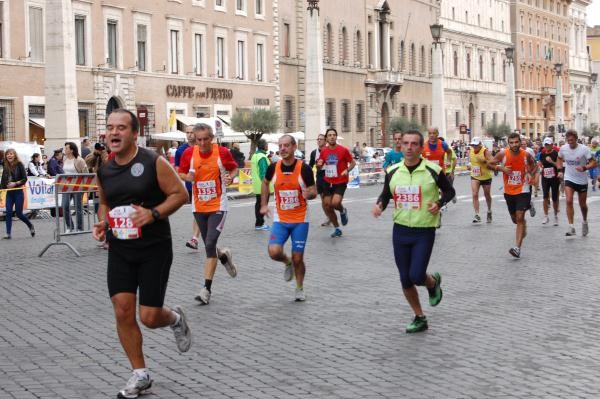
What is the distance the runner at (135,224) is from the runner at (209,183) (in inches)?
188

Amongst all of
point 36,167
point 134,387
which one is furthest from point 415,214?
point 36,167

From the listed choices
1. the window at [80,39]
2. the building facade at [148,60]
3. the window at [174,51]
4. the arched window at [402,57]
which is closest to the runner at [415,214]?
the building facade at [148,60]

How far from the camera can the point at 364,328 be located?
34.3 feet

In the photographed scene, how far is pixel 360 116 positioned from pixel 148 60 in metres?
26.8

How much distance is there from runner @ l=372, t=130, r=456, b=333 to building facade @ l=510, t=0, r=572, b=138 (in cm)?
9765

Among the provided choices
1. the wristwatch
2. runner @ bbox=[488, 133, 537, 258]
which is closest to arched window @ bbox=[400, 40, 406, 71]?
runner @ bbox=[488, 133, 537, 258]

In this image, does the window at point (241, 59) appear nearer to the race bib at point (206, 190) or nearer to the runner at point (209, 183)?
the runner at point (209, 183)

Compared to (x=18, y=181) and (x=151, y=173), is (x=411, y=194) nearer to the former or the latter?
(x=151, y=173)

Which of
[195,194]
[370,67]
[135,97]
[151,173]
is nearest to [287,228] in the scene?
[195,194]

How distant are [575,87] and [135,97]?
90.5 metres

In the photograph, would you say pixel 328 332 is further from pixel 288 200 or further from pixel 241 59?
pixel 241 59

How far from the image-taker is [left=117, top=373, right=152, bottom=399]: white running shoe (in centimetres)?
759

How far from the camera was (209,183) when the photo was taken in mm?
13617

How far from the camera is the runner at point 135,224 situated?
25.5 feet
